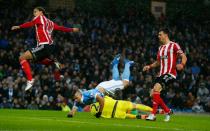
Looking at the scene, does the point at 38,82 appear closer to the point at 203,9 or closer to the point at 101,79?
the point at 101,79

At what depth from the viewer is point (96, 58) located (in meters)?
32.0

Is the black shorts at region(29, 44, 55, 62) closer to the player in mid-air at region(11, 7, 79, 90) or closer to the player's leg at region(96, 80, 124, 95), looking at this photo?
the player in mid-air at region(11, 7, 79, 90)

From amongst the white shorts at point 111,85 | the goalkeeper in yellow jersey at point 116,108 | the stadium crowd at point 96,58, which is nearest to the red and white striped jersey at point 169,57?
the goalkeeper in yellow jersey at point 116,108

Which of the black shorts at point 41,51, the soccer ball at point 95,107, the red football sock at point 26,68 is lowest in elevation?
the soccer ball at point 95,107

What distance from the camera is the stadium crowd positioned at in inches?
1072

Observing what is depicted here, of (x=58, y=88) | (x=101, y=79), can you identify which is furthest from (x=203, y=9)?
(x=58, y=88)

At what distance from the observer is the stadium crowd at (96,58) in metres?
27.2

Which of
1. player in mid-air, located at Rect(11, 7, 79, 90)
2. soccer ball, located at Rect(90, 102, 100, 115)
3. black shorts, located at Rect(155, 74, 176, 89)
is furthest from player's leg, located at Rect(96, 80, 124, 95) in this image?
player in mid-air, located at Rect(11, 7, 79, 90)

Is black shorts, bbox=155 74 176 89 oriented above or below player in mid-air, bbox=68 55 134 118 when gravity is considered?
above

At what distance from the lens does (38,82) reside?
27.5m

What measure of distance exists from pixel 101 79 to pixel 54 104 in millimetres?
3518

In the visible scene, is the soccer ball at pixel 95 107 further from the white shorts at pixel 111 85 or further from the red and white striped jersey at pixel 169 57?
the red and white striped jersey at pixel 169 57

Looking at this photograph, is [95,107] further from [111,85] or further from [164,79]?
[164,79]

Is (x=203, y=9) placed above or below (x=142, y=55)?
above
